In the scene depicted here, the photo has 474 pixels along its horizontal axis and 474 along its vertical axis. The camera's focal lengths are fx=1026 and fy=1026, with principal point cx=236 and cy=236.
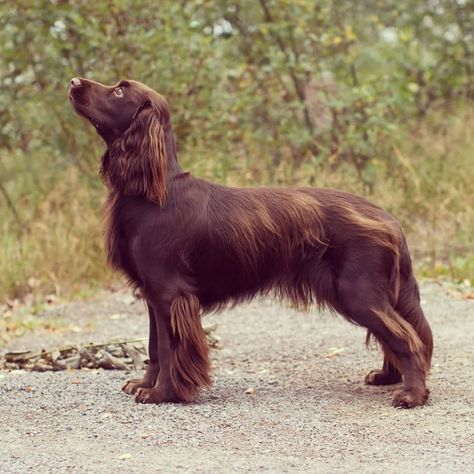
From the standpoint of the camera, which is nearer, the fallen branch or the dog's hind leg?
the dog's hind leg

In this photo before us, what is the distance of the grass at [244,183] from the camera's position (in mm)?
9305

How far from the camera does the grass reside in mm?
9305

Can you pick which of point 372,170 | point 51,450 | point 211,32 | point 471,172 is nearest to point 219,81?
point 211,32

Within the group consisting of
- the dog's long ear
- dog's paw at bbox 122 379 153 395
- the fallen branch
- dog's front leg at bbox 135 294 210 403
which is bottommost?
the fallen branch

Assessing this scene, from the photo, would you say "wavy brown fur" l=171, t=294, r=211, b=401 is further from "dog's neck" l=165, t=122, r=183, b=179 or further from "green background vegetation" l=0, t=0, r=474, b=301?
"green background vegetation" l=0, t=0, r=474, b=301

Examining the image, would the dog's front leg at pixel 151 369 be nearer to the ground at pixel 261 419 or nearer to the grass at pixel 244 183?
the ground at pixel 261 419

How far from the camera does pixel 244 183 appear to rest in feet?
34.7

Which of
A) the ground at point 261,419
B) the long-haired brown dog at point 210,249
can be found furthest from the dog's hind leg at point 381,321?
the ground at point 261,419

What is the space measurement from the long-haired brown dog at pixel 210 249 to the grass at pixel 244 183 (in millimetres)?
3959

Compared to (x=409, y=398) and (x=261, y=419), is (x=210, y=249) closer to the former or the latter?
(x=261, y=419)

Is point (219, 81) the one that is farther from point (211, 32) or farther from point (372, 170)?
point (372, 170)

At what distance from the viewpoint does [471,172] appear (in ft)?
35.2

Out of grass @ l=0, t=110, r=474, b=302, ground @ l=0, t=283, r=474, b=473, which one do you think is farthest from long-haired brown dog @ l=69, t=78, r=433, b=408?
grass @ l=0, t=110, r=474, b=302

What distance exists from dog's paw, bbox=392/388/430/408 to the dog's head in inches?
59.5
